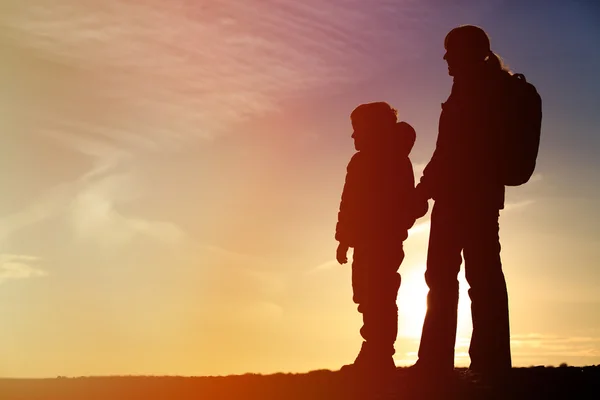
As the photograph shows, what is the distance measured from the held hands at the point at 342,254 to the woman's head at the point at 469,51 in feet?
17.7

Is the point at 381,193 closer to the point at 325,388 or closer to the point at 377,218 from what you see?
the point at 377,218

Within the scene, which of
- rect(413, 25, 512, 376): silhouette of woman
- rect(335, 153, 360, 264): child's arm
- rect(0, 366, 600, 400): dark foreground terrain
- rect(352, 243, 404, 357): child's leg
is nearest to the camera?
rect(0, 366, 600, 400): dark foreground terrain

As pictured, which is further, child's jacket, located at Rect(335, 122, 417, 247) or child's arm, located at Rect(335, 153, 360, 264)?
child's arm, located at Rect(335, 153, 360, 264)

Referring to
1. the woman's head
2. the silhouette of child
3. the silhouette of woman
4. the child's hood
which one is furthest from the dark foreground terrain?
the woman's head

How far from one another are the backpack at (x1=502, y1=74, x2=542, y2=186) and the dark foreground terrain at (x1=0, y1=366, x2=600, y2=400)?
377 centimetres

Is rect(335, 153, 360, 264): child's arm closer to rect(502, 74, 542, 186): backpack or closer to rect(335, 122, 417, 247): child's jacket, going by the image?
rect(335, 122, 417, 247): child's jacket

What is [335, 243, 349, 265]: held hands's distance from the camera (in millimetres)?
18062

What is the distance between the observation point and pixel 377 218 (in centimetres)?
1709

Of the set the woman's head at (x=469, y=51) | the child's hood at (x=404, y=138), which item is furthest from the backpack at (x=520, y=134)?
the child's hood at (x=404, y=138)

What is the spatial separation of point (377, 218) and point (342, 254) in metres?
1.53

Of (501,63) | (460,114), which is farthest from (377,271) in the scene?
(501,63)

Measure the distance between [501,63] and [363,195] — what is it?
180 inches

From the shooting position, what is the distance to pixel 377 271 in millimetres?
16875

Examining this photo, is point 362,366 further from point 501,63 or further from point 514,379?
point 501,63
